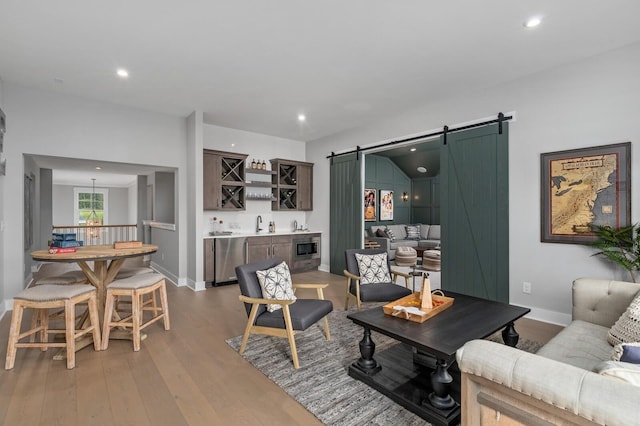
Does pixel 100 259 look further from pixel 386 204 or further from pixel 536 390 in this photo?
pixel 386 204

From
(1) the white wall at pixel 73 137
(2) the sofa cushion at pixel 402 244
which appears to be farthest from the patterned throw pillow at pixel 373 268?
(2) the sofa cushion at pixel 402 244

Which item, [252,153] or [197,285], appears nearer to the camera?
[197,285]

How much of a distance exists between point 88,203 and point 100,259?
38.0 feet

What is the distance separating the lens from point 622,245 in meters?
3.08

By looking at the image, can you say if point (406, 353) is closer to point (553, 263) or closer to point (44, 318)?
point (553, 263)

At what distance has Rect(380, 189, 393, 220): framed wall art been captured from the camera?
9.32 m

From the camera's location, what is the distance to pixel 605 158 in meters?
3.24

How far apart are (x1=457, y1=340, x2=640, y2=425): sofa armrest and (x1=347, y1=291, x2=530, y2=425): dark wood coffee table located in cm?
52

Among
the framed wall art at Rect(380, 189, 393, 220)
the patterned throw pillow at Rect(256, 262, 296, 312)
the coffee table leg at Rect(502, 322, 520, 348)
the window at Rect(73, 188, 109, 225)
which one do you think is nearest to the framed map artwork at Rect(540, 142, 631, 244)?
the coffee table leg at Rect(502, 322, 520, 348)

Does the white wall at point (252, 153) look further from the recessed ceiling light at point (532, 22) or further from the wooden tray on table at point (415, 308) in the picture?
the recessed ceiling light at point (532, 22)

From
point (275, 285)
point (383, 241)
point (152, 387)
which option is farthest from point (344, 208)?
point (152, 387)

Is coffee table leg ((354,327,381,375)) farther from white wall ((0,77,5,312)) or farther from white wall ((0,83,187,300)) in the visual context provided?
white wall ((0,77,5,312))

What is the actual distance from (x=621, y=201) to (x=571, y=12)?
185 cm

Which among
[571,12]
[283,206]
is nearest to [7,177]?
[283,206]
